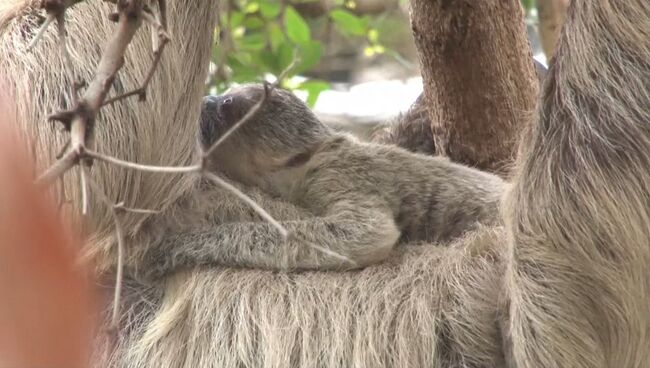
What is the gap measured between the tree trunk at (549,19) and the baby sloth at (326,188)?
1904 millimetres

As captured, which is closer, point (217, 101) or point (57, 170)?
point (57, 170)

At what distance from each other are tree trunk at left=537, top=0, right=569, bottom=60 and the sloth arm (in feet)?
8.37

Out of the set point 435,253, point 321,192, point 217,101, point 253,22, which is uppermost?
point 253,22

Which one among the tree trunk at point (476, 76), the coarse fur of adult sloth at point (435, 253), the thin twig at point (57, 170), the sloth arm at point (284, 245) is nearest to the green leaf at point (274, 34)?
the tree trunk at point (476, 76)

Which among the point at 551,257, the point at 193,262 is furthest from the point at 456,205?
the point at 193,262

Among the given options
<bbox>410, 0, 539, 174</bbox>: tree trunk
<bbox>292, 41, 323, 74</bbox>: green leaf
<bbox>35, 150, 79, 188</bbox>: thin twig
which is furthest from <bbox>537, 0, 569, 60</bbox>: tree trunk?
<bbox>35, 150, 79, 188</bbox>: thin twig

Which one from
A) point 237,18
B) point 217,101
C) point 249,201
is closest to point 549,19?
point 237,18

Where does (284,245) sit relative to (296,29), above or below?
below

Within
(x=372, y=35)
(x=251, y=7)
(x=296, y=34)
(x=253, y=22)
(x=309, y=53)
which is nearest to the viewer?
(x=309, y=53)

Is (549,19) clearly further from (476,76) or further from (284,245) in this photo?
(284,245)

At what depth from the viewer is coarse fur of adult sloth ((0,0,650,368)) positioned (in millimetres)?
3482

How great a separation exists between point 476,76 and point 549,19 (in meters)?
1.42

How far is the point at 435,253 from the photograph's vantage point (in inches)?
162

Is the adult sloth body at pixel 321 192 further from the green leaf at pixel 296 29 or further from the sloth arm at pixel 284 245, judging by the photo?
the green leaf at pixel 296 29
